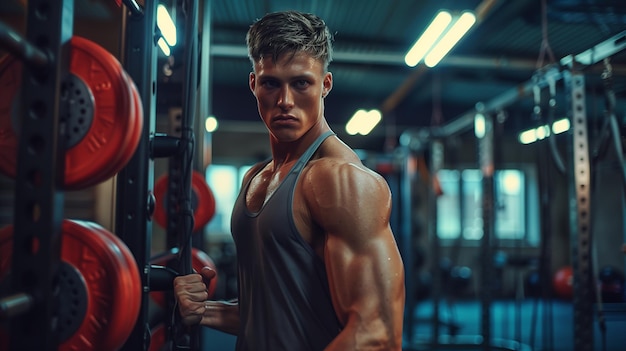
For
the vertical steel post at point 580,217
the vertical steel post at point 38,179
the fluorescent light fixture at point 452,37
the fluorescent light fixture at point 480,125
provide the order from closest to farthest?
the vertical steel post at point 38,179, the vertical steel post at point 580,217, the fluorescent light fixture at point 452,37, the fluorescent light fixture at point 480,125

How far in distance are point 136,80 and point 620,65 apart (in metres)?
2.53

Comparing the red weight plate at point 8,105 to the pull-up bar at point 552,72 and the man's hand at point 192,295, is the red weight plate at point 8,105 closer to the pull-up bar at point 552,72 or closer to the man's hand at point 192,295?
the man's hand at point 192,295

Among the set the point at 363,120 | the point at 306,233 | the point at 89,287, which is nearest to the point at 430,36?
the point at 306,233

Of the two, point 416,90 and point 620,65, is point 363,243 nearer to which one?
point 620,65

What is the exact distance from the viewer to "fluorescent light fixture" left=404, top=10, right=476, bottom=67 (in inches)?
133

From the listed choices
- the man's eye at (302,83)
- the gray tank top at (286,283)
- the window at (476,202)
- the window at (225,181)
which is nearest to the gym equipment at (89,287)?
the gray tank top at (286,283)

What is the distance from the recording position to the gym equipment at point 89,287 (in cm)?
104

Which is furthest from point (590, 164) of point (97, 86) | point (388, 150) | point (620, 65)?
point (388, 150)

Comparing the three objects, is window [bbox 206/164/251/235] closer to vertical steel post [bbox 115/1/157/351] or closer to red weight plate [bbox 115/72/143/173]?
vertical steel post [bbox 115/1/157/351]

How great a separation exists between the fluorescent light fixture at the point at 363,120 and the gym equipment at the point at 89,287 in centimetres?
604

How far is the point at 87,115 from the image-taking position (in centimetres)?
101

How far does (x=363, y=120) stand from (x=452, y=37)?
3.80m

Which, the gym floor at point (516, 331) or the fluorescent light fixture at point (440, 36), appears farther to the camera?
the fluorescent light fixture at point (440, 36)

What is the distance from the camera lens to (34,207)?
3.05ft
